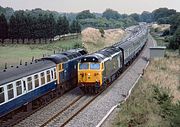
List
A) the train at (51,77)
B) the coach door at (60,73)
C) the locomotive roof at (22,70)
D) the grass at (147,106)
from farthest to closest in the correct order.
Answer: the coach door at (60,73) < the grass at (147,106) < the train at (51,77) < the locomotive roof at (22,70)

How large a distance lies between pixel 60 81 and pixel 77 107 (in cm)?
342

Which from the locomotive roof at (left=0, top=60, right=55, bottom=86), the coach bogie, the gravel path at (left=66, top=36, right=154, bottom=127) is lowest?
the gravel path at (left=66, top=36, right=154, bottom=127)

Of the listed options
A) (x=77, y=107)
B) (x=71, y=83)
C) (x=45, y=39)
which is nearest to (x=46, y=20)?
(x=45, y=39)

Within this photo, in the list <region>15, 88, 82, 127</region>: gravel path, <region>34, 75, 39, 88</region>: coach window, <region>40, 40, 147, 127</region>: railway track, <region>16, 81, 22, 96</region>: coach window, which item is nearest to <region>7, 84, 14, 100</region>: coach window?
<region>16, 81, 22, 96</region>: coach window

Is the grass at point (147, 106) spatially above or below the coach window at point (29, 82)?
below

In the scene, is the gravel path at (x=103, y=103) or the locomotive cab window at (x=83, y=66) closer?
the gravel path at (x=103, y=103)

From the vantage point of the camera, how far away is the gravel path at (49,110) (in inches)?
812

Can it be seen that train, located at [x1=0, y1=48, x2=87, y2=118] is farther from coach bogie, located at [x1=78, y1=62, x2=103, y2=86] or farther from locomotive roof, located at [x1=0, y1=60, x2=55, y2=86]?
coach bogie, located at [x1=78, y1=62, x2=103, y2=86]

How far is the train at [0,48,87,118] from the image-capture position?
19308 mm

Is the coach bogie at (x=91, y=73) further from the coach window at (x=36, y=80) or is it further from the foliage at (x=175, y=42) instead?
the foliage at (x=175, y=42)

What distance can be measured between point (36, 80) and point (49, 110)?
207 cm

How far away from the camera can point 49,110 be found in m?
23.4

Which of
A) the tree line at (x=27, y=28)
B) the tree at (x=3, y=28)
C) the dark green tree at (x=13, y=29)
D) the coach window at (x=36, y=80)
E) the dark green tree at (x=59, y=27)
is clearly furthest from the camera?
the dark green tree at (x=59, y=27)

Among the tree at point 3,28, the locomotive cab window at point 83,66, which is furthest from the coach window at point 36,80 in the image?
the tree at point 3,28
